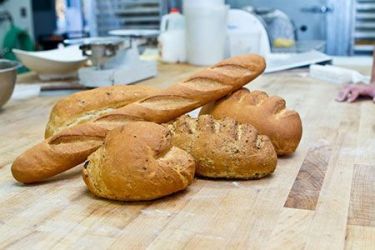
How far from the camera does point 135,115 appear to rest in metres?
0.95

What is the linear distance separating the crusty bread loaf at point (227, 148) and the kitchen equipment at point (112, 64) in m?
0.92

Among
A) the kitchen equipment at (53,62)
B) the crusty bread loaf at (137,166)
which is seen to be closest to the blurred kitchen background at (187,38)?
the kitchen equipment at (53,62)

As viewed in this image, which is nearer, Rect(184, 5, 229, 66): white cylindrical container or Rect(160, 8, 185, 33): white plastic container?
Rect(184, 5, 229, 66): white cylindrical container

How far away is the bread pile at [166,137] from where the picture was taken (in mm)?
804

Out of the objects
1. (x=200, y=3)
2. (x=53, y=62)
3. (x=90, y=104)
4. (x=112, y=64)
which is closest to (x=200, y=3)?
(x=200, y=3)

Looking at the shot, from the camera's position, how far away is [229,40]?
2354 mm

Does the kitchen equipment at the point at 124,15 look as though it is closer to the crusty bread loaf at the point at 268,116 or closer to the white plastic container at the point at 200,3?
the white plastic container at the point at 200,3

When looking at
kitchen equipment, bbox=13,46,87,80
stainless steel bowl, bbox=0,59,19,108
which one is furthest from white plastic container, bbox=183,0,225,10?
stainless steel bowl, bbox=0,59,19,108

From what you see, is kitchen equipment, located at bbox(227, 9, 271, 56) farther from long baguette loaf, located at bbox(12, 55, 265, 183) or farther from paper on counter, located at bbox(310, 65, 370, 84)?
long baguette loaf, located at bbox(12, 55, 265, 183)

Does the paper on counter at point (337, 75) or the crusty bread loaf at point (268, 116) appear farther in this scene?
the paper on counter at point (337, 75)

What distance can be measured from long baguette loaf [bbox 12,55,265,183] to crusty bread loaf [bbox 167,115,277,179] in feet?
0.26

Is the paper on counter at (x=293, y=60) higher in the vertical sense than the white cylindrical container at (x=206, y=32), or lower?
lower

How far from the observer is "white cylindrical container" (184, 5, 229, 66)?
7.32 ft

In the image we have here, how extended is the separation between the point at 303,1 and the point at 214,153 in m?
2.82
